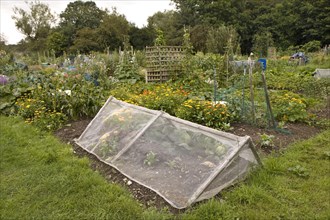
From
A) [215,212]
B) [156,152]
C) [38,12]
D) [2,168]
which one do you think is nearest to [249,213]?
[215,212]

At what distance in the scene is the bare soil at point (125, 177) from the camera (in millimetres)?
2707

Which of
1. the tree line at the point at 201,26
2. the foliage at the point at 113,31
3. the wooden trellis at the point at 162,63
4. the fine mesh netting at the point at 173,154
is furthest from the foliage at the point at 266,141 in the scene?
the foliage at the point at 113,31

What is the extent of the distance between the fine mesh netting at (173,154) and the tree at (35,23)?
31259 mm

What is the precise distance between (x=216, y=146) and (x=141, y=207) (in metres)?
1.05

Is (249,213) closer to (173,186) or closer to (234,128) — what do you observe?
(173,186)

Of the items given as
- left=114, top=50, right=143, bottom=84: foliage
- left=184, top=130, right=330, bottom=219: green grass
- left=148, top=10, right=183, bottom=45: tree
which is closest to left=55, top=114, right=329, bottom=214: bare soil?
left=184, top=130, right=330, bottom=219: green grass

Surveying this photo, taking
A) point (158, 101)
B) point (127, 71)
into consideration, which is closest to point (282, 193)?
point (158, 101)

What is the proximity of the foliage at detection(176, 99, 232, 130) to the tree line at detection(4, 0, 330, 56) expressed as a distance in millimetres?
21857

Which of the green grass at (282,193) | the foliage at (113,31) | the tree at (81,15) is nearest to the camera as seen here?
the green grass at (282,193)

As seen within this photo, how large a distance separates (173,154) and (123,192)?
73cm

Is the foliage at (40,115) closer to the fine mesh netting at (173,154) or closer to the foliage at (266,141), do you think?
the fine mesh netting at (173,154)

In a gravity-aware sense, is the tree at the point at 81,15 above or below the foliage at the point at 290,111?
above

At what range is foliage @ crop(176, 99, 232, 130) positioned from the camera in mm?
4467

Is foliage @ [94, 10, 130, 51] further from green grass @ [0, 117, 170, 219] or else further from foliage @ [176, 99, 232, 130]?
green grass @ [0, 117, 170, 219]
